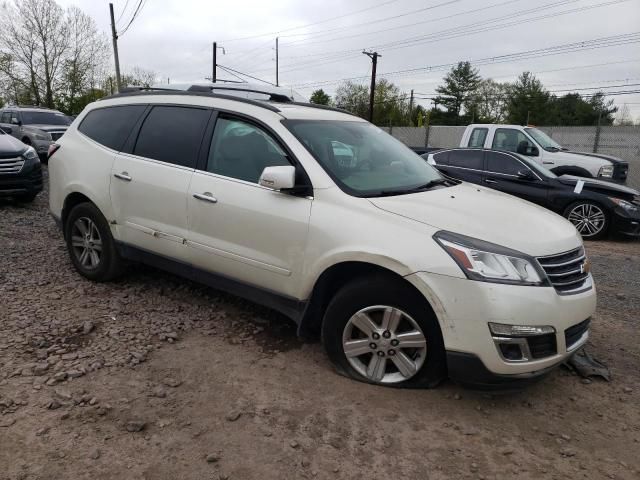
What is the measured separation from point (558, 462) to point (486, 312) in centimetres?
81

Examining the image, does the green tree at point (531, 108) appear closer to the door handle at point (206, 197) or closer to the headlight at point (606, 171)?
the headlight at point (606, 171)

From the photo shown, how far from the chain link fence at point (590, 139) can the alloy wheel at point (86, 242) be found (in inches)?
464

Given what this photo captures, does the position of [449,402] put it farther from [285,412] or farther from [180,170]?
[180,170]

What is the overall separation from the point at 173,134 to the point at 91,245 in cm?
145

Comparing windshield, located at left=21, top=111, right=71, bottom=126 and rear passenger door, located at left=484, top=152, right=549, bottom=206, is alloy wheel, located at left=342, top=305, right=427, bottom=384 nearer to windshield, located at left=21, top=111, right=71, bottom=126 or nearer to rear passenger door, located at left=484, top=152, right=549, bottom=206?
rear passenger door, located at left=484, top=152, right=549, bottom=206

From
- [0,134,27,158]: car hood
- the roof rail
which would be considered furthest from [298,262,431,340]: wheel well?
[0,134,27,158]: car hood

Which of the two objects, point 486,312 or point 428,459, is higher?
point 486,312

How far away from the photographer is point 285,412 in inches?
112

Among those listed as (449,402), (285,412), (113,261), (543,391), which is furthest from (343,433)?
(113,261)

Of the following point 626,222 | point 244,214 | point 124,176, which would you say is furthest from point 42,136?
point 626,222

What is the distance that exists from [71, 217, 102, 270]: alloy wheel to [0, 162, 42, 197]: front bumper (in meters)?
4.13

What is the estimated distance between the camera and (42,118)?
51.1 feet

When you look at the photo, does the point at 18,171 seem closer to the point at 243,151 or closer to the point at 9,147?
the point at 9,147

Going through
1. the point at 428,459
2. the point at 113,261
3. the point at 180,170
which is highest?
the point at 180,170
